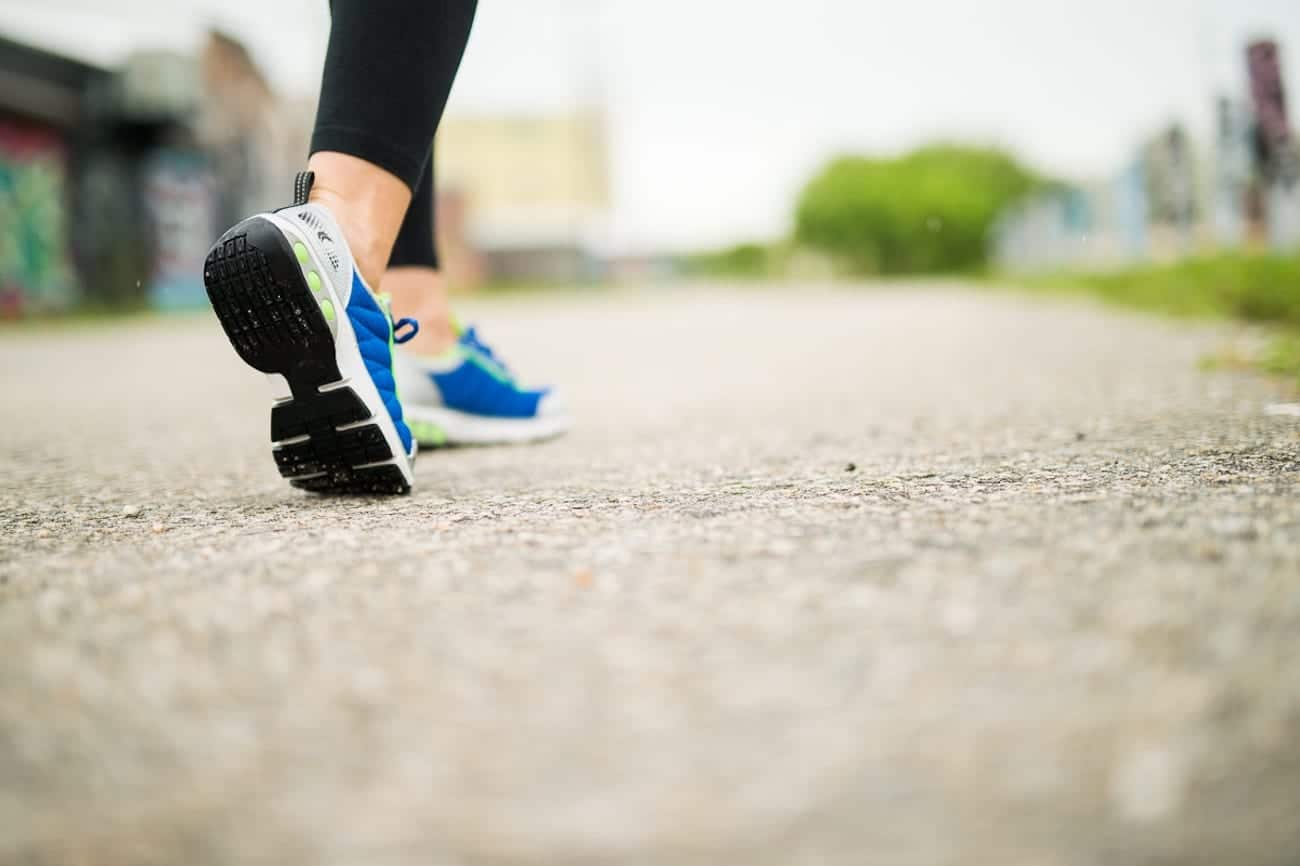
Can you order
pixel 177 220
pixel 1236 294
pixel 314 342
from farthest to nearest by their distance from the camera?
pixel 177 220 → pixel 1236 294 → pixel 314 342

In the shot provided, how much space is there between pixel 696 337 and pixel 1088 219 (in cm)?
829

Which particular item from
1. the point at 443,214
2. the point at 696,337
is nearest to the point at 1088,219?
the point at 696,337

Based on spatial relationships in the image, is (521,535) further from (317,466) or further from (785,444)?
(785,444)

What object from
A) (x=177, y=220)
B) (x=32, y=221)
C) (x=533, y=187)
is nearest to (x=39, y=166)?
(x=32, y=221)

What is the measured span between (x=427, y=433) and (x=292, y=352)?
1.90ft

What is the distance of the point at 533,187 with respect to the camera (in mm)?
33562

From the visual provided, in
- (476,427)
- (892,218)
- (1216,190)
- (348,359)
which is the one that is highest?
(892,218)

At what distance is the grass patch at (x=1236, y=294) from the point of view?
2.57m

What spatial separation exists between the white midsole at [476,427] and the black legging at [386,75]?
578mm

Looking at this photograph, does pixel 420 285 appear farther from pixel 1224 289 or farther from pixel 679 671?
pixel 1224 289

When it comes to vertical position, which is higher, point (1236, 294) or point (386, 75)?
point (386, 75)

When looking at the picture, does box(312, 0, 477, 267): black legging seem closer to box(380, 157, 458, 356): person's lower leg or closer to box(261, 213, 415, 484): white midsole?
box(261, 213, 415, 484): white midsole

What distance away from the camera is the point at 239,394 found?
3.21 m

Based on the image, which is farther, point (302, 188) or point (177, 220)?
point (177, 220)
